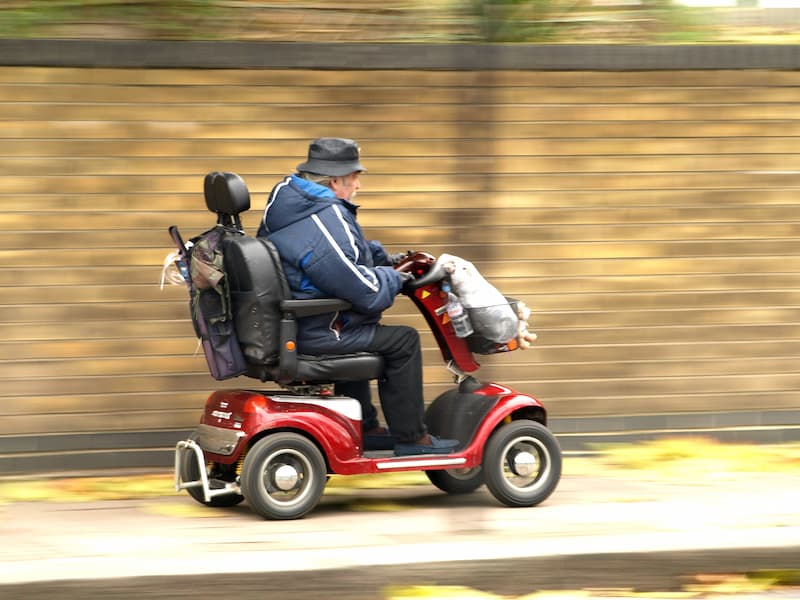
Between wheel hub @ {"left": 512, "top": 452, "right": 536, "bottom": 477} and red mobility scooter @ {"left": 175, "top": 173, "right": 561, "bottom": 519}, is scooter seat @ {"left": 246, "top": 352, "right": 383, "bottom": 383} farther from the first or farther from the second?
wheel hub @ {"left": 512, "top": 452, "right": 536, "bottom": 477}

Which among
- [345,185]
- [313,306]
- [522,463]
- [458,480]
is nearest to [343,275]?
[313,306]

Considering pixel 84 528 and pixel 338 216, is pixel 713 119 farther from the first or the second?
pixel 84 528

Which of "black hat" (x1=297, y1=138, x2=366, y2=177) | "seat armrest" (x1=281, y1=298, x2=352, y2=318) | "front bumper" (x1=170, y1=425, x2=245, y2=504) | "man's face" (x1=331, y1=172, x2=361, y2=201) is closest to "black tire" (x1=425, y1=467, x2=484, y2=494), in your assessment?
"front bumper" (x1=170, y1=425, x2=245, y2=504)

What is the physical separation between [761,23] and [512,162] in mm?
1991

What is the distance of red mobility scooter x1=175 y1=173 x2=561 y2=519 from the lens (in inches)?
254

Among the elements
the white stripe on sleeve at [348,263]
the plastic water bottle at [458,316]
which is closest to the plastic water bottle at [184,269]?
the white stripe on sleeve at [348,263]

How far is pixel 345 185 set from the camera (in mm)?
6684

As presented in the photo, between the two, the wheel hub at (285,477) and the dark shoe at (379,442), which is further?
the dark shoe at (379,442)

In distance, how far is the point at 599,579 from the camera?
18.9 feet

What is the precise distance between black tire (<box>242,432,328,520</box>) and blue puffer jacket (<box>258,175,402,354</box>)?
18.7 inches

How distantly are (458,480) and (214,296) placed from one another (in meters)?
1.81

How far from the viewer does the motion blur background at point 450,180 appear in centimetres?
765

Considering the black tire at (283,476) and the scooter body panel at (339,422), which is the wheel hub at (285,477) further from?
the scooter body panel at (339,422)

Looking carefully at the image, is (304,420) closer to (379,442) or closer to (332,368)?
(332,368)
